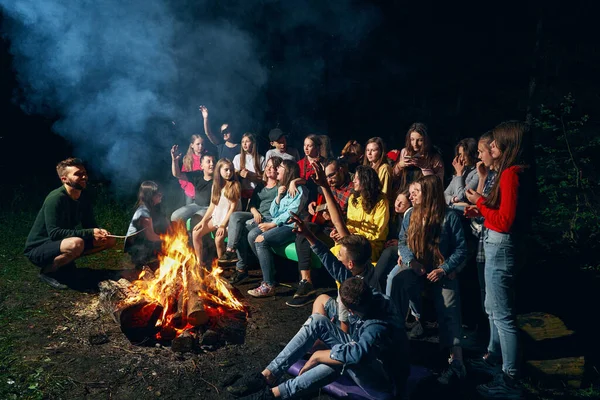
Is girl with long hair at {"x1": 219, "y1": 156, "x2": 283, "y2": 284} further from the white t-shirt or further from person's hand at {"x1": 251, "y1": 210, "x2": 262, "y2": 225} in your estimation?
the white t-shirt

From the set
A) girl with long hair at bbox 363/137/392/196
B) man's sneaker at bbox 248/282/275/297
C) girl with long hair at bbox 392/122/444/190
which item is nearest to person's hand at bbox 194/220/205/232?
man's sneaker at bbox 248/282/275/297

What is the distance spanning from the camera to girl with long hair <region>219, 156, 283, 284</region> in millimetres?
6922

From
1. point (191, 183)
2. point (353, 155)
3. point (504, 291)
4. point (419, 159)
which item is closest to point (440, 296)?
point (504, 291)

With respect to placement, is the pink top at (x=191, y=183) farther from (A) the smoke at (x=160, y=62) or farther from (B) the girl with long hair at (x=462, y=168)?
(B) the girl with long hair at (x=462, y=168)

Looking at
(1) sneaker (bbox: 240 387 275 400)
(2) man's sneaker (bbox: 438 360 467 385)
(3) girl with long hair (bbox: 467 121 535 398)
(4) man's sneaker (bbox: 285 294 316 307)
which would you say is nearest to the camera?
(1) sneaker (bbox: 240 387 275 400)

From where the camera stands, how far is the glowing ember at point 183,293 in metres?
4.88

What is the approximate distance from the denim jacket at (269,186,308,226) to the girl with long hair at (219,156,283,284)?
0.18 metres

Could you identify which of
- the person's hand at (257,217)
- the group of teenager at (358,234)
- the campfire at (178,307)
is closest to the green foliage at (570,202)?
the group of teenager at (358,234)

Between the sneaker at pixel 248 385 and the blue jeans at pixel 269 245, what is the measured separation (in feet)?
8.10

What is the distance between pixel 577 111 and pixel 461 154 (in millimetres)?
5162

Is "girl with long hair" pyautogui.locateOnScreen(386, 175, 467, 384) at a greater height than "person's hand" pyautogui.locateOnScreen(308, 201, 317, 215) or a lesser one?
lesser

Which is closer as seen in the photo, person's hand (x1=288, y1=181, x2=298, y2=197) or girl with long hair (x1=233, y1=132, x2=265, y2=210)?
person's hand (x1=288, y1=181, x2=298, y2=197)

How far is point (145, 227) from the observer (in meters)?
7.15

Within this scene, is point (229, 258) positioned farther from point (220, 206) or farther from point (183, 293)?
point (183, 293)
